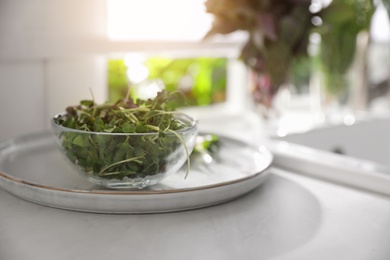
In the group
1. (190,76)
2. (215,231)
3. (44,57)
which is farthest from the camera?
(190,76)

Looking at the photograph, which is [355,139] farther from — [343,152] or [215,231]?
[215,231]

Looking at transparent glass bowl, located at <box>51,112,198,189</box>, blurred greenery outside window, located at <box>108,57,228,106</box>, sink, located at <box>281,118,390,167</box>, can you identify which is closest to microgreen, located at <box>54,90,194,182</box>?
transparent glass bowl, located at <box>51,112,198,189</box>

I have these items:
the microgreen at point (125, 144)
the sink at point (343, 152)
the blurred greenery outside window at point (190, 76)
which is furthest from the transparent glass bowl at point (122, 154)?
the blurred greenery outside window at point (190, 76)

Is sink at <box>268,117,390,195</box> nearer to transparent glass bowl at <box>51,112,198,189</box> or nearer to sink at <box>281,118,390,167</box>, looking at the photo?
sink at <box>281,118,390,167</box>

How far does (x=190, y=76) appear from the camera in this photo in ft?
8.82

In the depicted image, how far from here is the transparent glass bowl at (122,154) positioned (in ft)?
2.43

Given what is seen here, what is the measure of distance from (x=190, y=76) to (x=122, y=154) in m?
1.97

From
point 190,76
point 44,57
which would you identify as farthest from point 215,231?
point 190,76

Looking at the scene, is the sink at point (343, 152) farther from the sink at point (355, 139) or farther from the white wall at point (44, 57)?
the white wall at point (44, 57)

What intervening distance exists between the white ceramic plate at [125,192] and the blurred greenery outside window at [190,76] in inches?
63.5

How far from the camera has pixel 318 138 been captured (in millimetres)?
1403

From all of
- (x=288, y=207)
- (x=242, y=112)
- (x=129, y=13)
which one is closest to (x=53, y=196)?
(x=288, y=207)

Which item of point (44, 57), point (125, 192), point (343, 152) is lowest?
point (343, 152)

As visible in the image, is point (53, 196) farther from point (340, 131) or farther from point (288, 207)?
point (340, 131)
